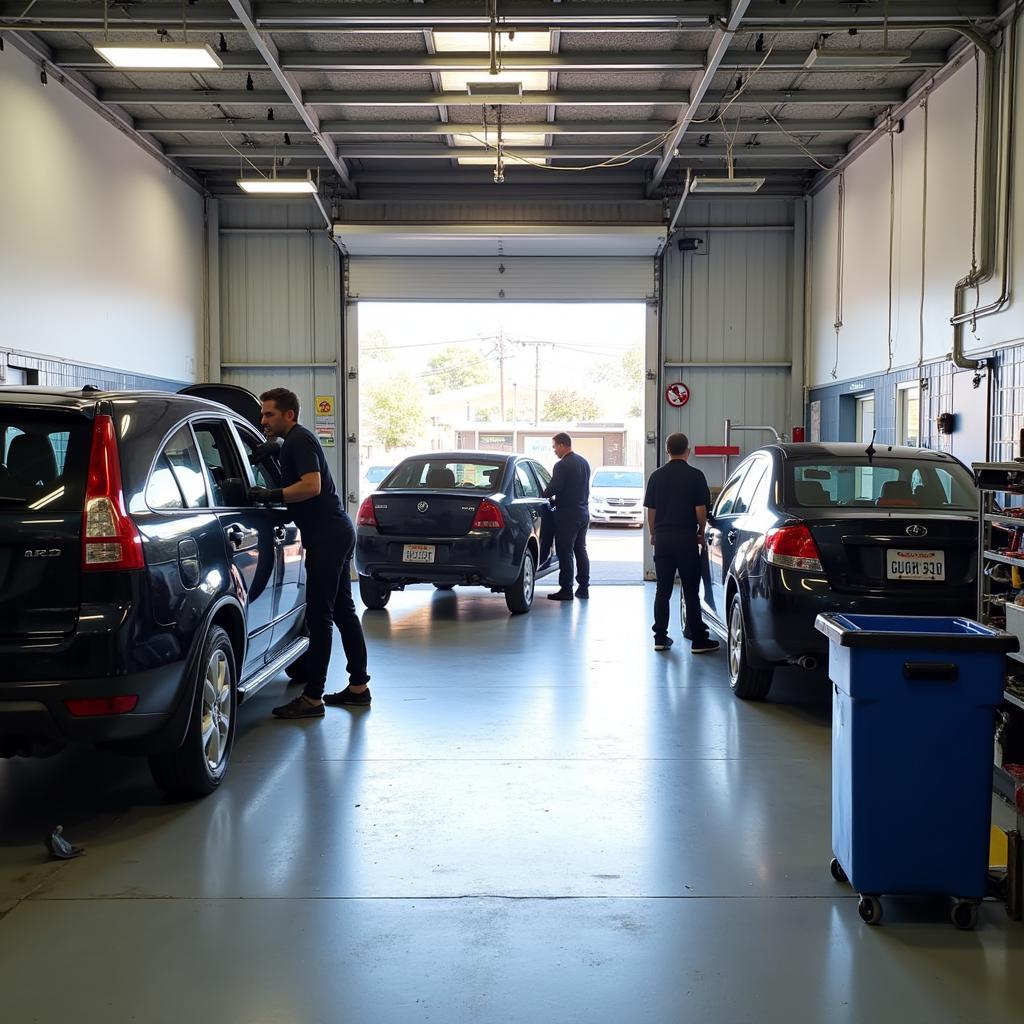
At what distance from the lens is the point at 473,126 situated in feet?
37.1

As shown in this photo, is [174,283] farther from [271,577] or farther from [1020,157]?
[1020,157]

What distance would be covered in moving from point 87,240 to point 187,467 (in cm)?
649

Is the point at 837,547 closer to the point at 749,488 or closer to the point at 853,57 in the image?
the point at 749,488

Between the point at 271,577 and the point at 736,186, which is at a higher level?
the point at 736,186

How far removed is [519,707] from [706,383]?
8.79 metres

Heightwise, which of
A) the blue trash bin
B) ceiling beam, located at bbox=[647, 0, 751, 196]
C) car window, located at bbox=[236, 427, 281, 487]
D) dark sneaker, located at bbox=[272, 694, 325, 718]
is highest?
ceiling beam, located at bbox=[647, 0, 751, 196]

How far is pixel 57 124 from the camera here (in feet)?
30.5

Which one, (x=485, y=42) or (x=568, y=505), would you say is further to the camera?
(x=568, y=505)

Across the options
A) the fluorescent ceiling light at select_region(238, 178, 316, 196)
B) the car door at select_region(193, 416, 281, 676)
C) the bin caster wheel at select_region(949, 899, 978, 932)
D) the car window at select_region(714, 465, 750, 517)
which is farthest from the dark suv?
the fluorescent ceiling light at select_region(238, 178, 316, 196)

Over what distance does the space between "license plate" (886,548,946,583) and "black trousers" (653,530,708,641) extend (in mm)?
2470

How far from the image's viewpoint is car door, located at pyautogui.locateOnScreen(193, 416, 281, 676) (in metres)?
4.69

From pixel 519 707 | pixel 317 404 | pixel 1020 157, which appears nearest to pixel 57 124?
pixel 317 404

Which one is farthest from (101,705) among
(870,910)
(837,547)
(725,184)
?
(725,184)

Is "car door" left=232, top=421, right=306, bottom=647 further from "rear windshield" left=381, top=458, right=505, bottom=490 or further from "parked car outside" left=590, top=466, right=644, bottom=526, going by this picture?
"parked car outside" left=590, top=466, right=644, bottom=526
